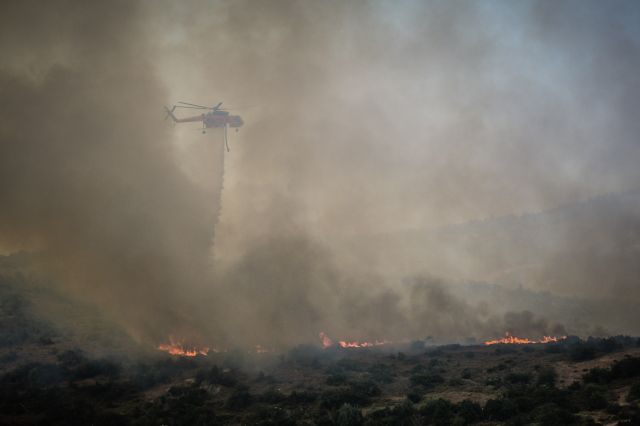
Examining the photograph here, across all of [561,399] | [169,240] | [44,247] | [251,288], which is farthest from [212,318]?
[561,399]

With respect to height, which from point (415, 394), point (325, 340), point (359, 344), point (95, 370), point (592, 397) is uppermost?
point (325, 340)

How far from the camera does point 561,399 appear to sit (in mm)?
27094

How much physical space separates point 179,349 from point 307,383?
22.8 meters

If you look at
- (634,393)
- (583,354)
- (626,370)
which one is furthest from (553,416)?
(583,354)

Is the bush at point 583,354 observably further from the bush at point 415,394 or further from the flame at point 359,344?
the flame at point 359,344

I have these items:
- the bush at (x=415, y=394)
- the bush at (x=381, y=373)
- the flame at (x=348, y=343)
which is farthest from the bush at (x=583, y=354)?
the flame at (x=348, y=343)

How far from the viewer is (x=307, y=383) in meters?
40.7

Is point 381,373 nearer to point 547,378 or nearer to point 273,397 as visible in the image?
point 273,397

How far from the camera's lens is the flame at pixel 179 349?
5497cm

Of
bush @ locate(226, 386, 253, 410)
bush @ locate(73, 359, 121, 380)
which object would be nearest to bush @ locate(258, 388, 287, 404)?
bush @ locate(226, 386, 253, 410)

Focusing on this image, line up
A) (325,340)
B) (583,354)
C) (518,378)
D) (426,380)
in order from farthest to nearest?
1. (325,340)
2. (583,354)
3. (426,380)
4. (518,378)

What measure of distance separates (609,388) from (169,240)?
58.6m

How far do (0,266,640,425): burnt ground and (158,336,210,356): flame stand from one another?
9.90 feet

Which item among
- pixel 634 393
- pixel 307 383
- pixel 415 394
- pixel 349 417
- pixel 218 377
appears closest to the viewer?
pixel 634 393
